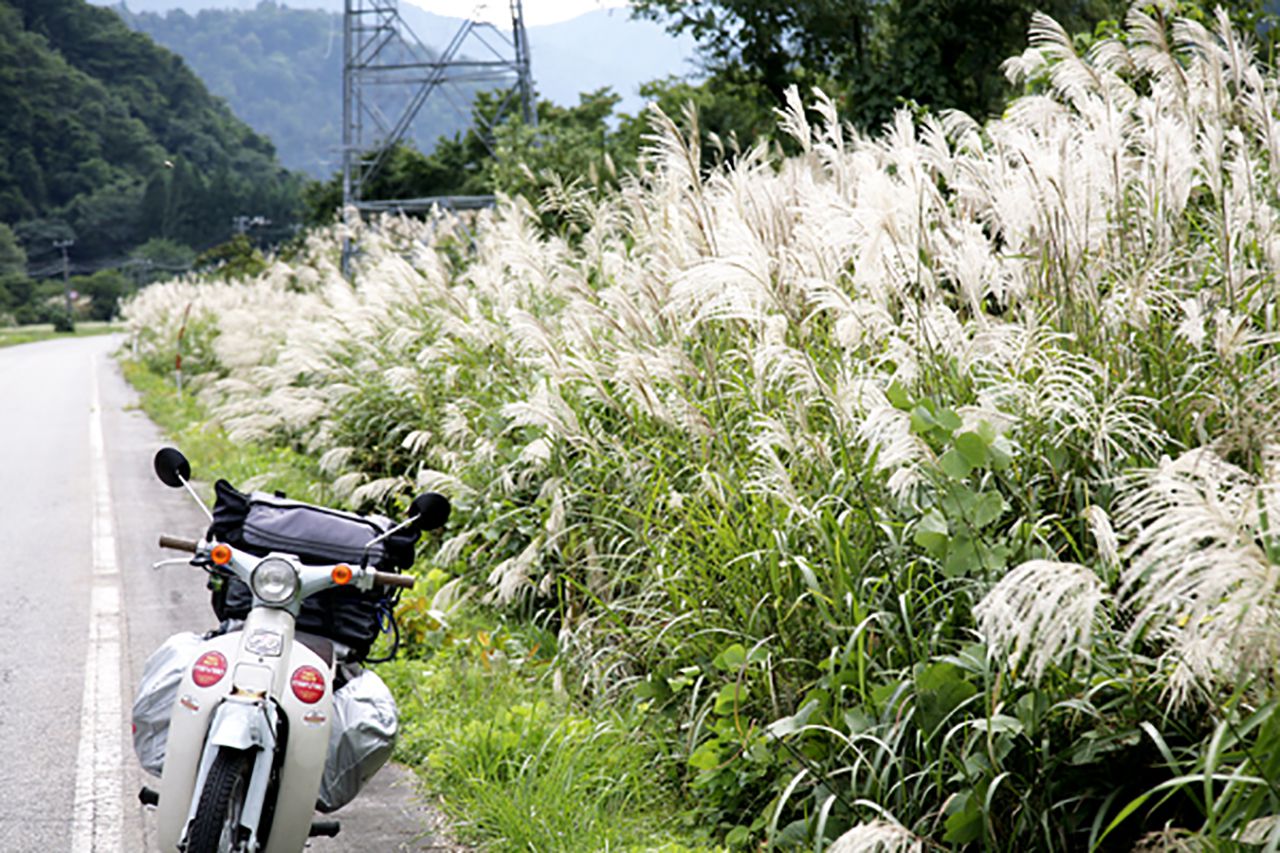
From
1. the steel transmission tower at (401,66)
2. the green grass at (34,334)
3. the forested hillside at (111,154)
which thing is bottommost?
the green grass at (34,334)

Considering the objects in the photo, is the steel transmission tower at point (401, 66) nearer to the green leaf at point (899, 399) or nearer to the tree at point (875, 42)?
the tree at point (875, 42)

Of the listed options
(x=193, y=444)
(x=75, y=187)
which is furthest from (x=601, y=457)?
(x=75, y=187)

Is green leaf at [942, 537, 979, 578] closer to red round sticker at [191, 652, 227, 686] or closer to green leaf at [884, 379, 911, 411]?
green leaf at [884, 379, 911, 411]

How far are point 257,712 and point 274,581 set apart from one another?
402 millimetres

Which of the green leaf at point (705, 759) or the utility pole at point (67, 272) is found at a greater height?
the green leaf at point (705, 759)

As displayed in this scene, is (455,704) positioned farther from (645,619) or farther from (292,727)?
(292,727)

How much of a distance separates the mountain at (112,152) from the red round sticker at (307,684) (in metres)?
80.4

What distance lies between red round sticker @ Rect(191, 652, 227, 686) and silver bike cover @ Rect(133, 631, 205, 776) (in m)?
0.26

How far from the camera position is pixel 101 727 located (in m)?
6.14

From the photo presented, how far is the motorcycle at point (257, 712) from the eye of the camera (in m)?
3.69

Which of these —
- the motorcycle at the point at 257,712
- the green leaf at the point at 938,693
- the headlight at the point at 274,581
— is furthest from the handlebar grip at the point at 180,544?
the green leaf at the point at 938,693

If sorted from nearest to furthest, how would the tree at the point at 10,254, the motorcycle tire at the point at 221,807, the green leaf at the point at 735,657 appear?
the motorcycle tire at the point at 221,807 → the green leaf at the point at 735,657 → the tree at the point at 10,254

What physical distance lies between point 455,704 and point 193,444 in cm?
1038

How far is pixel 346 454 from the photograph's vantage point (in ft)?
32.6
